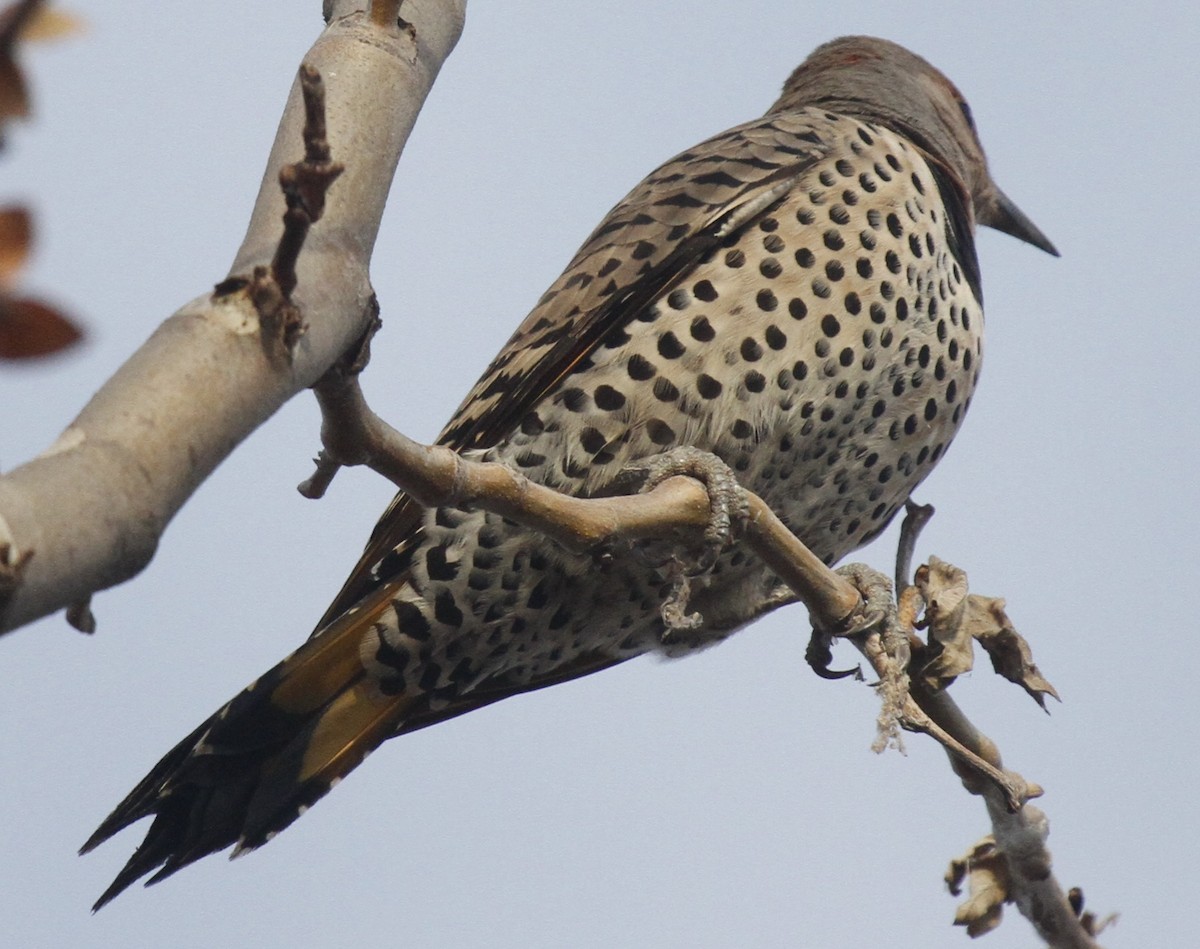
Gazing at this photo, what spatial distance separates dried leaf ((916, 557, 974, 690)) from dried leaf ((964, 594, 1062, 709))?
0.04 metres

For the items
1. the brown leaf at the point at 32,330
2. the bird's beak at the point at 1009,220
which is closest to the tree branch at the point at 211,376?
the brown leaf at the point at 32,330

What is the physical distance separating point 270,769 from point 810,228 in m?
1.96

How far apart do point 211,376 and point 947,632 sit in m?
2.04

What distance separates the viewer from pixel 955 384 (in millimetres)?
4281

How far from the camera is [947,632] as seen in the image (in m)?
3.29

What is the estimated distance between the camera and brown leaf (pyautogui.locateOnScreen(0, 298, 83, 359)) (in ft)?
2.22

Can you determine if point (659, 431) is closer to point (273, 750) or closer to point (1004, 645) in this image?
point (1004, 645)

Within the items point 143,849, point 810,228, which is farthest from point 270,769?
point 810,228

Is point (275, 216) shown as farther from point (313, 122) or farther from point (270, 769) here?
point (270, 769)

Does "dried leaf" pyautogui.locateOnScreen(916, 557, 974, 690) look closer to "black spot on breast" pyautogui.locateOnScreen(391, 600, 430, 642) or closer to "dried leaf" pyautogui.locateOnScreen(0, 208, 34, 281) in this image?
"black spot on breast" pyautogui.locateOnScreen(391, 600, 430, 642)

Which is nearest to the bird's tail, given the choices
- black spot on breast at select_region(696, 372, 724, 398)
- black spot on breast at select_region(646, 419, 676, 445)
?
black spot on breast at select_region(646, 419, 676, 445)

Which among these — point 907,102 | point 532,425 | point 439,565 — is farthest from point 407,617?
point 907,102

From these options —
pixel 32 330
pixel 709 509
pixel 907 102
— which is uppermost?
pixel 907 102

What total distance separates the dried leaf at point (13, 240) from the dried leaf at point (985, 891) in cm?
309
